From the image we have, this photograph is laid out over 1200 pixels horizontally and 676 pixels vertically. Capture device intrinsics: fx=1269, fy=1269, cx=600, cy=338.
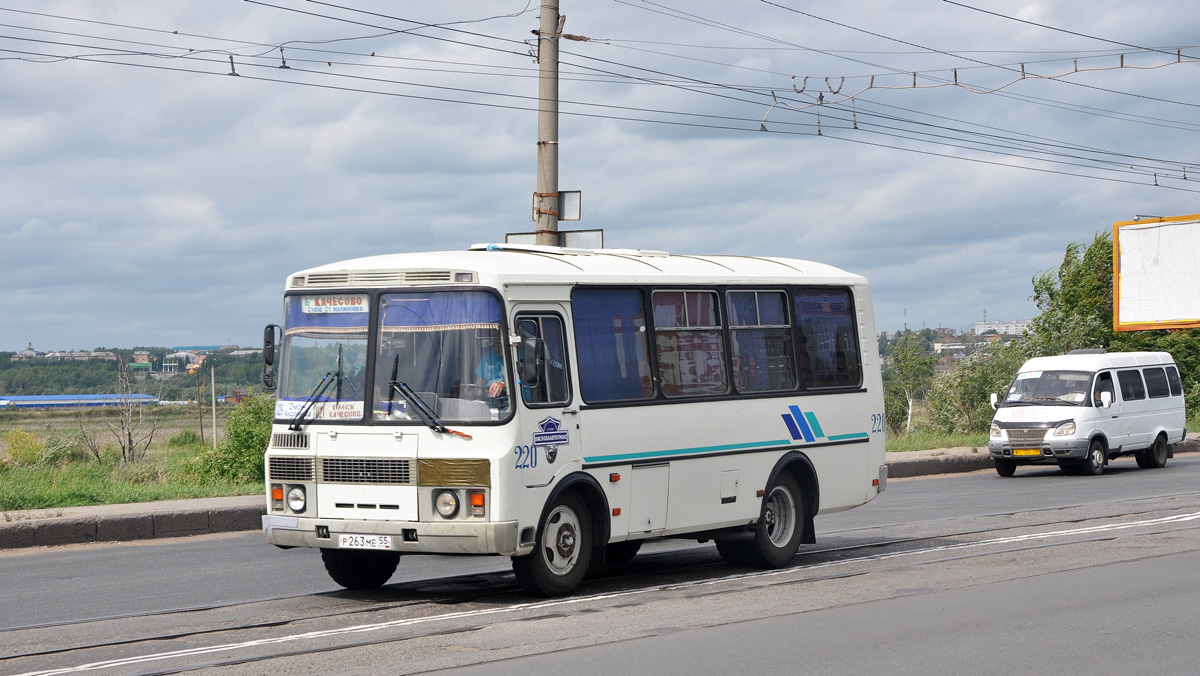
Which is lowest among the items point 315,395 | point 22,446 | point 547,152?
point 22,446

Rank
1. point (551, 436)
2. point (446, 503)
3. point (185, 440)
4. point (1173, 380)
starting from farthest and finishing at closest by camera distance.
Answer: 1. point (185, 440)
2. point (1173, 380)
3. point (551, 436)
4. point (446, 503)

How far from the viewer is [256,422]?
2470 cm

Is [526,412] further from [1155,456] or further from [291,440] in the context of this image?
[1155,456]

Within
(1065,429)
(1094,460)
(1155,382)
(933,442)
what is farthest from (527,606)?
(933,442)

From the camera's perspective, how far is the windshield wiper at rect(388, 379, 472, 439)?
9445 mm

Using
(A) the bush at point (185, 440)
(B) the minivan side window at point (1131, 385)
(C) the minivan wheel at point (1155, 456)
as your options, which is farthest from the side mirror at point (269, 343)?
(A) the bush at point (185, 440)

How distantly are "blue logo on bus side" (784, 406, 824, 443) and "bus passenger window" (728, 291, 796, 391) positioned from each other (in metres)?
0.27

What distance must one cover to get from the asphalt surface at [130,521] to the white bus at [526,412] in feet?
18.2

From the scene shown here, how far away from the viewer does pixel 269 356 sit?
10.3m

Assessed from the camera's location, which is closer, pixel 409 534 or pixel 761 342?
pixel 409 534

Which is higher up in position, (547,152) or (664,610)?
(547,152)

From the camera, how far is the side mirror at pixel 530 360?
31.4 feet

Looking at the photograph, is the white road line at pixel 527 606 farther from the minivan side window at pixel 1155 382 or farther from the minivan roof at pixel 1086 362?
the minivan side window at pixel 1155 382

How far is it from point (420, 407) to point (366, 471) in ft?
2.17
